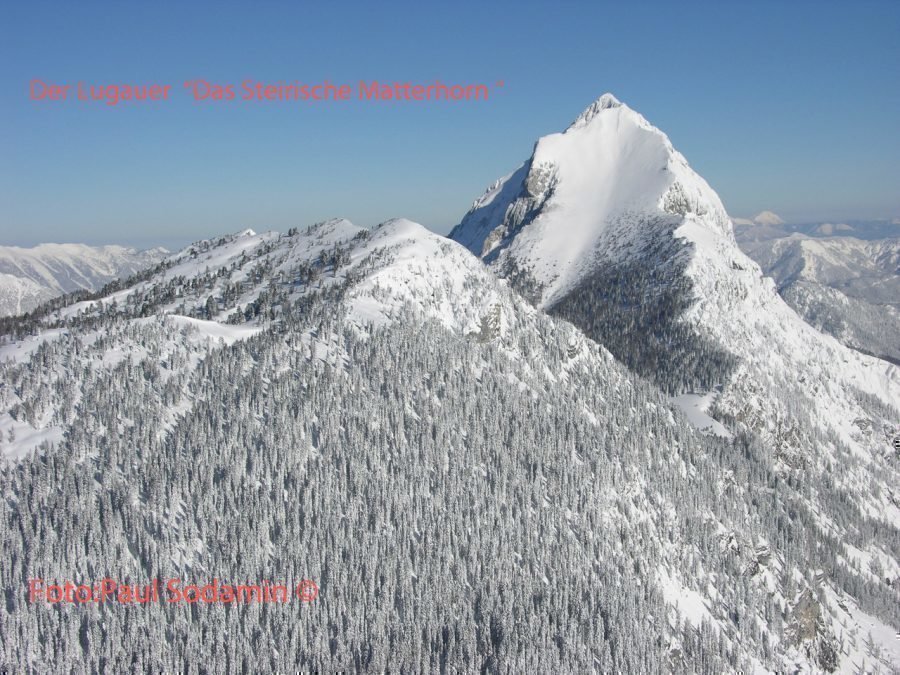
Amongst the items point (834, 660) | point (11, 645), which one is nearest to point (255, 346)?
point (11, 645)

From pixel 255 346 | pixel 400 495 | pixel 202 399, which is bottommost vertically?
pixel 400 495

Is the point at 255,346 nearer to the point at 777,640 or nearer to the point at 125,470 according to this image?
the point at 125,470

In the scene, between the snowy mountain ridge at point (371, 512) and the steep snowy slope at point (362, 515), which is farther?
the snowy mountain ridge at point (371, 512)

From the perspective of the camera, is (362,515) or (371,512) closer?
(362,515)

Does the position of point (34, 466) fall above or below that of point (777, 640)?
above

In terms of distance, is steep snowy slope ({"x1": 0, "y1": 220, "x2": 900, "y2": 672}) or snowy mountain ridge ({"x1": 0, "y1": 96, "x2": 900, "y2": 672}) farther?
snowy mountain ridge ({"x1": 0, "y1": 96, "x2": 900, "y2": 672})

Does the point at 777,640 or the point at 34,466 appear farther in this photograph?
the point at 777,640

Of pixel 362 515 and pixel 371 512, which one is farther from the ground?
pixel 371 512

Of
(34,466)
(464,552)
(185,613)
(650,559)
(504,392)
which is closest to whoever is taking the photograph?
(185,613)
